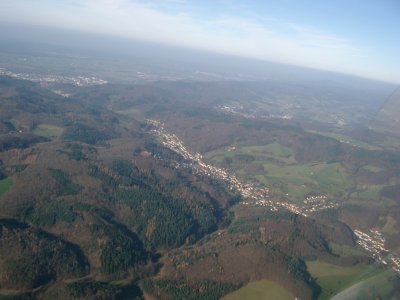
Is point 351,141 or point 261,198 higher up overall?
point 351,141

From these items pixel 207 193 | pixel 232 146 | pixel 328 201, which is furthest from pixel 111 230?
pixel 232 146

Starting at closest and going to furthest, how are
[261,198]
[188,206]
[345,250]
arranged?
[345,250] → [188,206] → [261,198]

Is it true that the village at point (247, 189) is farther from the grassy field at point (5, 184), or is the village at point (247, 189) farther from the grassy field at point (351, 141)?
the grassy field at point (351, 141)

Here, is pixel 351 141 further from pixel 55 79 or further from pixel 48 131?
pixel 55 79

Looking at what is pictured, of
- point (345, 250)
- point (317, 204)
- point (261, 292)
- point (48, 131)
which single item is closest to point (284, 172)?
point (317, 204)

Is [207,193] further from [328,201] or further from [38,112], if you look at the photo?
[38,112]

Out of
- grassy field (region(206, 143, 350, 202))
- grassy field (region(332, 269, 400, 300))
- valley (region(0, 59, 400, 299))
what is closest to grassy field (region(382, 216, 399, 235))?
valley (region(0, 59, 400, 299))

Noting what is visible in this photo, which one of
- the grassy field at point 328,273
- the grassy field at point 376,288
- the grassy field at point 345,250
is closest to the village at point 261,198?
the grassy field at point 345,250

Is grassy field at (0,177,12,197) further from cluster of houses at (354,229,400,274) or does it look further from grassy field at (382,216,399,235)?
grassy field at (382,216,399,235)
